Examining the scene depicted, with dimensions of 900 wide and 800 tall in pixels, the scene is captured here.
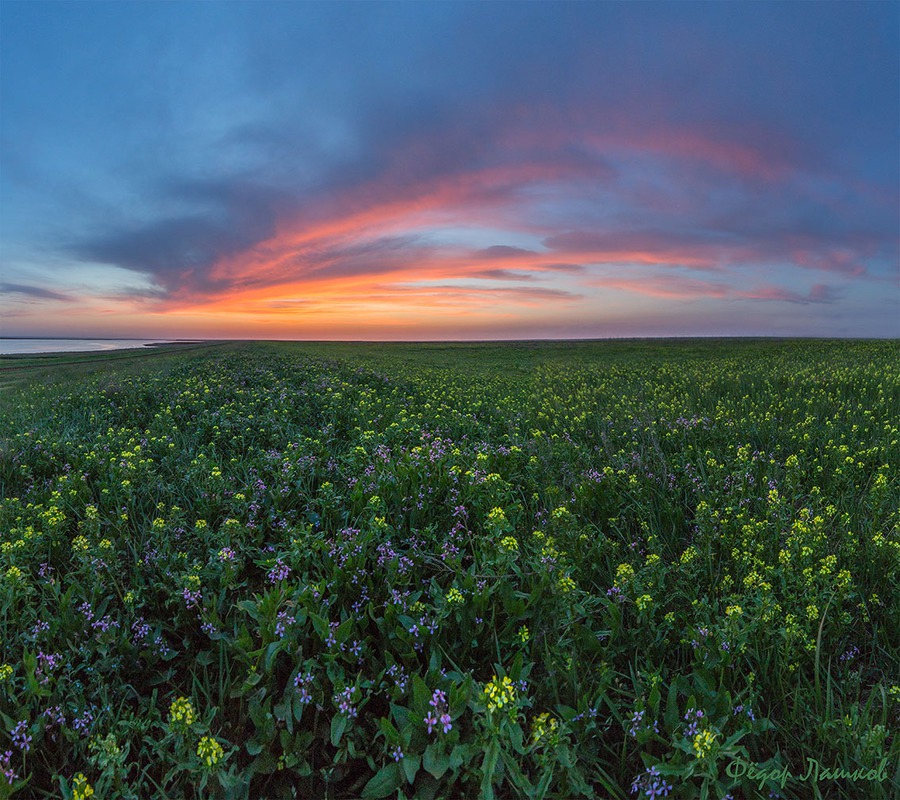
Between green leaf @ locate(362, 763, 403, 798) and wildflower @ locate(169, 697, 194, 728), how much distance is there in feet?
2.81

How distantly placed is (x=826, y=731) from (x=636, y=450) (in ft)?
13.7

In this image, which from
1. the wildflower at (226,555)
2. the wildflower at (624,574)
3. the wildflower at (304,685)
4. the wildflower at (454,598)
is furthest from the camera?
the wildflower at (226,555)

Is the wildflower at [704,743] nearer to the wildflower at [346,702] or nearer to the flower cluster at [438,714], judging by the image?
the flower cluster at [438,714]

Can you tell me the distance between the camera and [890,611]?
10.0 feet

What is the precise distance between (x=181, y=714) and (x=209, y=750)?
0.67ft

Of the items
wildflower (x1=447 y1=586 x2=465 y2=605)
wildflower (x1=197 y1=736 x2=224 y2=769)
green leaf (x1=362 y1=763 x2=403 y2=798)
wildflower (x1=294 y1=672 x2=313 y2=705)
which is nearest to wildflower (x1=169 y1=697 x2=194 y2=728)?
wildflower (x1=197 y1=736 x2=224 y2=769)

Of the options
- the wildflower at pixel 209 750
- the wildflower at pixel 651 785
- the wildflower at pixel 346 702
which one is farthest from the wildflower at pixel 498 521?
the wildflower at pixel 209 750

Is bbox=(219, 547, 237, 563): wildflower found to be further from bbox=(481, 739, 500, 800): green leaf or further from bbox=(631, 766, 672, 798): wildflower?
bbox=(631, 766, 672, 798): wildflower

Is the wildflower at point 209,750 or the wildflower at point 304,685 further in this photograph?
the wildflower at point 304,685

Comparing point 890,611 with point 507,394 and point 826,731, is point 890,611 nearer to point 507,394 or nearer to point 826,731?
point 826,731

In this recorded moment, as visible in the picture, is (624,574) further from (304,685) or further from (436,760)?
(304,685)

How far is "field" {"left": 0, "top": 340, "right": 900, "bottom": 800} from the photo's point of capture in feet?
7.18

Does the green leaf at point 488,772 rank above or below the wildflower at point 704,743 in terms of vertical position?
below

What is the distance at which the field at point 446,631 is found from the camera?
7.18 feet
